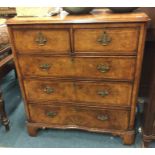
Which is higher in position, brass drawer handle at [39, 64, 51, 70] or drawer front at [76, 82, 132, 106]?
brass drawer handle at [39, 64, 51, 70]

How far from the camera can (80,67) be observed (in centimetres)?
132

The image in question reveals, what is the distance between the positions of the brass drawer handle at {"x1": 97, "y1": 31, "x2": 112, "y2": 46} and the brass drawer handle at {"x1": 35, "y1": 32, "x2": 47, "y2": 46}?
1.10ft

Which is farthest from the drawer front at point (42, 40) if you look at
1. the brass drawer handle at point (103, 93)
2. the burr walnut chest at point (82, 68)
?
the brass drawer handle at point (103, 93)

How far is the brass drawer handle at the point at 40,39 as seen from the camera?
1247 millimetres

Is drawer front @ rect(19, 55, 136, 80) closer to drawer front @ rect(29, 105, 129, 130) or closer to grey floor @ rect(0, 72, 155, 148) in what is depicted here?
drawer front @ rect(29, 105, 129, 130)

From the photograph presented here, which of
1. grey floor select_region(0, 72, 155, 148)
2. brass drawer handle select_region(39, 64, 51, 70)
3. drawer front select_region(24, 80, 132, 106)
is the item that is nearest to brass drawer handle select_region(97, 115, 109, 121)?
drawer front select_region(24, 80, 132, 106)

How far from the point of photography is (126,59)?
1236 millimetres

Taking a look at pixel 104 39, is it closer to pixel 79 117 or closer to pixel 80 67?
pixel 80 67

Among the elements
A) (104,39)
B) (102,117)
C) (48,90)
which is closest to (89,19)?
(104,39)

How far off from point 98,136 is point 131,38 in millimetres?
884

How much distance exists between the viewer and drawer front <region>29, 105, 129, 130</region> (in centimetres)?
148

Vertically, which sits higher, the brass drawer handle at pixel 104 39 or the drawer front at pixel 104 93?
the brass drawer handle at pixel 104 39

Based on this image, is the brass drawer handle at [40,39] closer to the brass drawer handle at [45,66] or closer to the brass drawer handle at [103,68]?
the brass drawer handle at [45,66]
